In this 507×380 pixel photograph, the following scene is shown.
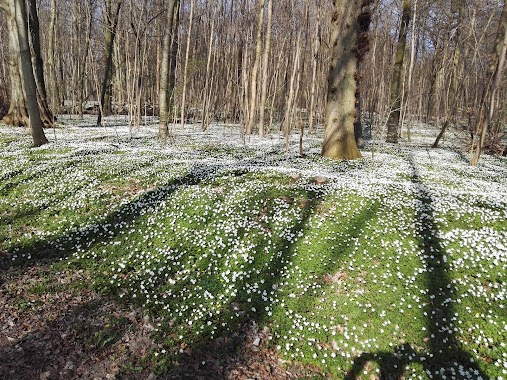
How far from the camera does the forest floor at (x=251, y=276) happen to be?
21.2 feet

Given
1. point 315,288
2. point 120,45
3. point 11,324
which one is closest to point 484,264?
point 315,288

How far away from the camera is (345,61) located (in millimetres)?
16922

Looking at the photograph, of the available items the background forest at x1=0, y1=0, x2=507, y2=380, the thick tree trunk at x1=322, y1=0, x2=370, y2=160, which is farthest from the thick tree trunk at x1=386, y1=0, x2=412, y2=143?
the background forest at x1=0, y1=0, x2=507, y2=380

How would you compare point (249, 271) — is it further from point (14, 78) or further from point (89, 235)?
point (14, 78)

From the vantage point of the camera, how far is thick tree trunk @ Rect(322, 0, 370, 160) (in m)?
16.8

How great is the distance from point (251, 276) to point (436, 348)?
4.21m

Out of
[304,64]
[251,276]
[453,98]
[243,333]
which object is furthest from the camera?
[453,98]

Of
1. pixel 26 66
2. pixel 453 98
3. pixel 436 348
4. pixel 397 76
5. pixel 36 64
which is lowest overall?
pixel 436 348

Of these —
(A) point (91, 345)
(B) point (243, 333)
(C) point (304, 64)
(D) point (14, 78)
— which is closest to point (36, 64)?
(D) point (14, 78)

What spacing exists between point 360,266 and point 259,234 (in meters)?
2.96

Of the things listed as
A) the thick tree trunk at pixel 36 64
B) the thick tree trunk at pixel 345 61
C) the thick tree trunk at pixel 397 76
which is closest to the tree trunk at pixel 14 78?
the thick tree trunk at pixel 36 64

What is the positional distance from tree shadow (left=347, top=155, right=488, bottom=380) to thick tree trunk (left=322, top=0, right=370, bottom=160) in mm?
9983

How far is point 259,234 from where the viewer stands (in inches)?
387

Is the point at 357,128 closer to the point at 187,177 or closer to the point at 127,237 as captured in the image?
the point at 187,177
